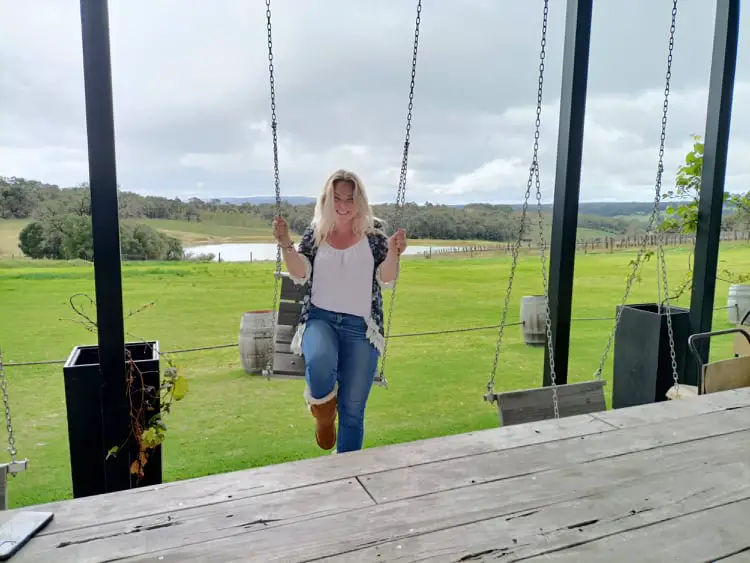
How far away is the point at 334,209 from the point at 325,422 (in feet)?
2.56

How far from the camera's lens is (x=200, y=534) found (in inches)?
34.9

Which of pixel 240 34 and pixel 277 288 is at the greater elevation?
pixel 240 34

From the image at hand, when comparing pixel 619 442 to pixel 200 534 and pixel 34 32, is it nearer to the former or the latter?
pixel 200 534

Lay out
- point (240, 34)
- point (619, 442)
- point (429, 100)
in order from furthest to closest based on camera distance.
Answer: point (429, 100) < point (240, 34) < point (619, 442)

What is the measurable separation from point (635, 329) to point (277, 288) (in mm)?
1910

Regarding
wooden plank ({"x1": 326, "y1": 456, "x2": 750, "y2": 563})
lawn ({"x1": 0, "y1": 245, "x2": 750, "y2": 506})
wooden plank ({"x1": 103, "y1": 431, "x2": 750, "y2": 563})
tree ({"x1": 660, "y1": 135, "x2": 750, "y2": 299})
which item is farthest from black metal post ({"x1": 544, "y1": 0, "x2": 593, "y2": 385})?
tree ({"x1": 660, "y1": 135, "x2": 750, "y2": 299})

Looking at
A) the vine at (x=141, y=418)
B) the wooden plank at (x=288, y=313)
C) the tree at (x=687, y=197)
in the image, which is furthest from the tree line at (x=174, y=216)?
the vine at (x=141, y=418)

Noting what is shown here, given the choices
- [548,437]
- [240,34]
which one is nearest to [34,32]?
[240,34]

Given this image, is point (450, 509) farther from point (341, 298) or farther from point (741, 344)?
point (741, 344)

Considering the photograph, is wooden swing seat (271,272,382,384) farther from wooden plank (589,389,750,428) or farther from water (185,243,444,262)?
wooden plank (589,389,750,428)

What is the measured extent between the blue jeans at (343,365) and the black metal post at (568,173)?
88 cm

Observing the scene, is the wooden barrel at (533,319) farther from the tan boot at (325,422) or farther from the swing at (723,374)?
the tan boot at (325,422)

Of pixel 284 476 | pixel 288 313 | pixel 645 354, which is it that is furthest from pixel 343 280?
pixel 645 354

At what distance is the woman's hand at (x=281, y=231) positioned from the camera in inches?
73.8
